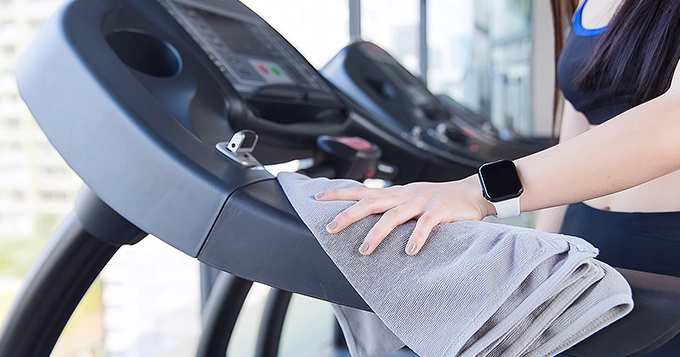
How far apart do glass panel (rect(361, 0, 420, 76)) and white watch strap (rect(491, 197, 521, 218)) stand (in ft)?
11.1

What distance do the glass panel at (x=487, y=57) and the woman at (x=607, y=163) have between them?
5.03 metres

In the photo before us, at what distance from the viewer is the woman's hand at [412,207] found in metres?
0.68

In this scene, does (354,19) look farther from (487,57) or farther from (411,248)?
(487,57)

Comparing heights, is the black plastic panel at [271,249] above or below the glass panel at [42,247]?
above

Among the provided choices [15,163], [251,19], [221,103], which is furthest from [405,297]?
[15,163]

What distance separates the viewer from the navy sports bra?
1113 millimetres

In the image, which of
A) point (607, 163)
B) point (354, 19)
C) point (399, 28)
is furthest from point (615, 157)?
point (399, 28)

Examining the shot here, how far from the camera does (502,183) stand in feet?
2.65

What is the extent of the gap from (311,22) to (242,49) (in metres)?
1.91

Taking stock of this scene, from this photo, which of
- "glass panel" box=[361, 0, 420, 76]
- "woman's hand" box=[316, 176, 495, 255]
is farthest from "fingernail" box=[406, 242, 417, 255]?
"glass panel" box=[361, 0, 420, 76]

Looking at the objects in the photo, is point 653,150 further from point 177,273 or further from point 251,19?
point 177,273

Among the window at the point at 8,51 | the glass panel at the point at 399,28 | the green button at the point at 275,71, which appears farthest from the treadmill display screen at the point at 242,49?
the glass panel at the point at 399,28

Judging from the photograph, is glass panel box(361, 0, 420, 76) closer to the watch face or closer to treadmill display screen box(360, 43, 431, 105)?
treadmill display screen box(360, 43, 431, 105)

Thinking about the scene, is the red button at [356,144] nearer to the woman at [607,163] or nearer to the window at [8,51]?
the woman at [607,163]
